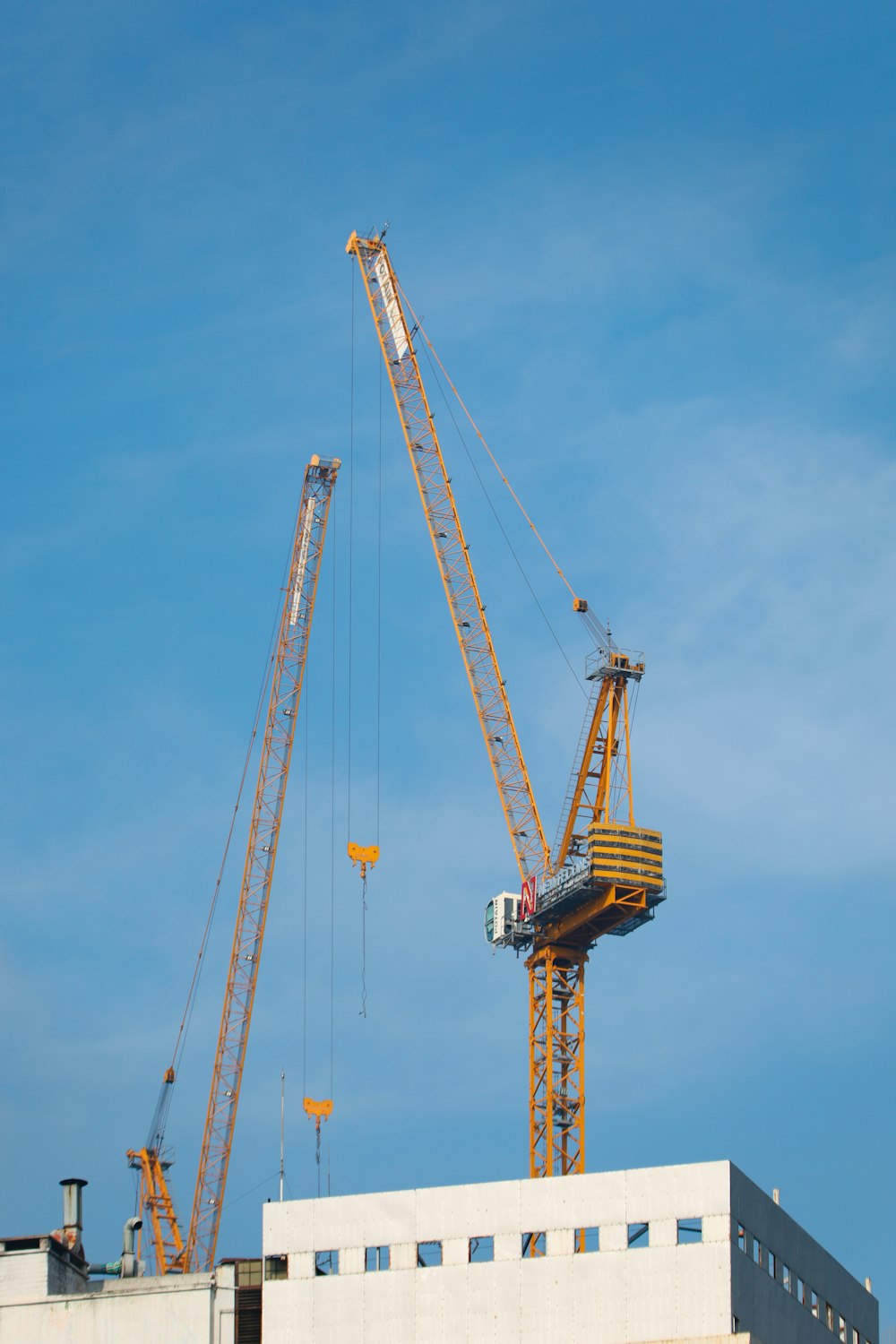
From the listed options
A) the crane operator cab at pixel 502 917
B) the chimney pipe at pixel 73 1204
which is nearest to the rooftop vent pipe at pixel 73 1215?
the chimney pipe at pixel 73 1204

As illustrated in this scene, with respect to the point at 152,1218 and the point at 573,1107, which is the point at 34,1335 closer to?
the point at 573,1107

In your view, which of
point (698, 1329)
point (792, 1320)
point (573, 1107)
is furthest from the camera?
point (573, 1107)

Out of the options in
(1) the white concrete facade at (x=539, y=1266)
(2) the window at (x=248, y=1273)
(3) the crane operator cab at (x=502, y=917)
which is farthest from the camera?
(3) the crane operator cab at (x=502, y=917)

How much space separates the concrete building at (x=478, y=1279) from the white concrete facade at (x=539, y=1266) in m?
0.07

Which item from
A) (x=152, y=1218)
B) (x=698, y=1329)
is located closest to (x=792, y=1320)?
(x=698, y=1329)

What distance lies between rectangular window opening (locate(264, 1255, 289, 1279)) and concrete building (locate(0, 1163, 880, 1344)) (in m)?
0.06

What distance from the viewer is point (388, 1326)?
102 metres

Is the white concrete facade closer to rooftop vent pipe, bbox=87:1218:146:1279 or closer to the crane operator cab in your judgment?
rooftop vent pipe, bbox=87:1218:146:1279

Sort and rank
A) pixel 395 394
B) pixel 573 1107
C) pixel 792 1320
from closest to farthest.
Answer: pixel 792 1320, pixel 573 1107, pixel 395 394

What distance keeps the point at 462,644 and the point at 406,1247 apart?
280ft

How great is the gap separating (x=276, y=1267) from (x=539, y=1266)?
12.7 m

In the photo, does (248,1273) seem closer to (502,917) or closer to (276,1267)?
(276,1267)

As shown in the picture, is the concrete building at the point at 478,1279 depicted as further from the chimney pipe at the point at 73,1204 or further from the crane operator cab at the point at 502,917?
the crane operator cab at the point at 502,917

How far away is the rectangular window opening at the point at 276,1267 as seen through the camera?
105 m
